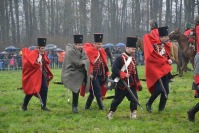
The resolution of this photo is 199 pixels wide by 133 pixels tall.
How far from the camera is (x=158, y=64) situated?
29.5 feet

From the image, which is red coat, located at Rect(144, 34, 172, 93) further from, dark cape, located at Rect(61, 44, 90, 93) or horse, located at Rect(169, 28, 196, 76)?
horse, located at Rect(169, 28, 196, 76)

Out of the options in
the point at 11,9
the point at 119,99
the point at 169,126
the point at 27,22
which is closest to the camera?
the point at 169,126

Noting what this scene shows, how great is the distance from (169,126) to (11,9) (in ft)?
128

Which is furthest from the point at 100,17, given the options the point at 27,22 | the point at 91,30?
the point at 27,22

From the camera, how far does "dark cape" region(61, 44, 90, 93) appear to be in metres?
9.30

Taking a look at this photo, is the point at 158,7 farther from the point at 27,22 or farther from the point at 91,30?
the point at 27,22

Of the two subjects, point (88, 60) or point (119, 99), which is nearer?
point (119, 99)

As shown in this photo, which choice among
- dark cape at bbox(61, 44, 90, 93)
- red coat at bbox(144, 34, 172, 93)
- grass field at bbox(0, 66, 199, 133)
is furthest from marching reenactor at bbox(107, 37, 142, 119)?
dark cape at bbox(61, 44, 90, 93)

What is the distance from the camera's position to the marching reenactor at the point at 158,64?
8.95 meters

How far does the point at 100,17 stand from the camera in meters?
48.3

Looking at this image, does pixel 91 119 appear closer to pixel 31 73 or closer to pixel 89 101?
pixel 89 101

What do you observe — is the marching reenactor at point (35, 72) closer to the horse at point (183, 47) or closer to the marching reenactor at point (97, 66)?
the marching reenactor at point (97, 66)

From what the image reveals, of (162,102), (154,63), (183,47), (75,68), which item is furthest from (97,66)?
(183,47)

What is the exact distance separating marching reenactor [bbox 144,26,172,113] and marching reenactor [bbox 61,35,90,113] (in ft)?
5.02
